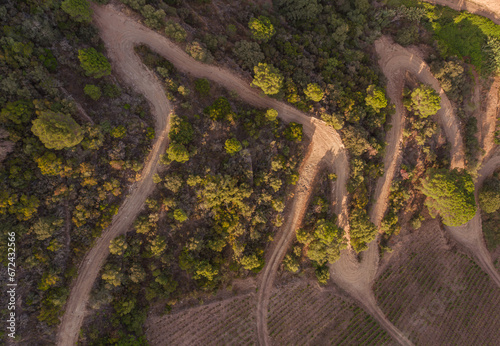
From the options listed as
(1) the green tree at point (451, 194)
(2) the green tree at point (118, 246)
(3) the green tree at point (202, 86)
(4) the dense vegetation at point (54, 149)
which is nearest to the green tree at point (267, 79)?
(3) the green tree at point (202, 86)

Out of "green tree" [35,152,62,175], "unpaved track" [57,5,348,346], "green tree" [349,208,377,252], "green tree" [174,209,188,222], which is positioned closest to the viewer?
"green tree" [35,152,62,175]

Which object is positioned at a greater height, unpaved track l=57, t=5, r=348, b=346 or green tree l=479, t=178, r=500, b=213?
unpaved track l=57, t=5, r=348, b=346

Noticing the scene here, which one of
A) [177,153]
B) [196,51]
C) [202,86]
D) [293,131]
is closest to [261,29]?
[196,51]

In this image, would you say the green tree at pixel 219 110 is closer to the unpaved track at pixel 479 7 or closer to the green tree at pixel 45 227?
the green tree at pixel 45 227

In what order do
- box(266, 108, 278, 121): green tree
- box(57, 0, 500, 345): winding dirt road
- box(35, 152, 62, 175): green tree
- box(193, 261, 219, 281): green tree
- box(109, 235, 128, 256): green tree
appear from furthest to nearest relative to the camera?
1. box(266, 108, 278, 121): green tree
2. box(193, 261, 219, 281): green tree
3. box(57, 0, 500, 345): winding dirt road
4. box(109, 235, 128, 256): green tree
5. box(35, 152, 62, 175): green tree

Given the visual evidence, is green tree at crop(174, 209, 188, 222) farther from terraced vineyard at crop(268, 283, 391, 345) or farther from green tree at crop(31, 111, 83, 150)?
terraced vineyard at crop(268, 283, 391, 345)

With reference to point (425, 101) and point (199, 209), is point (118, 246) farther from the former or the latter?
point (425, 101)

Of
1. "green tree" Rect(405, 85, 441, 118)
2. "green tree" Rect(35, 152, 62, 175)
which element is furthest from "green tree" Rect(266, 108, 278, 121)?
"green tree" Rect(35, 152, 62, 175)
